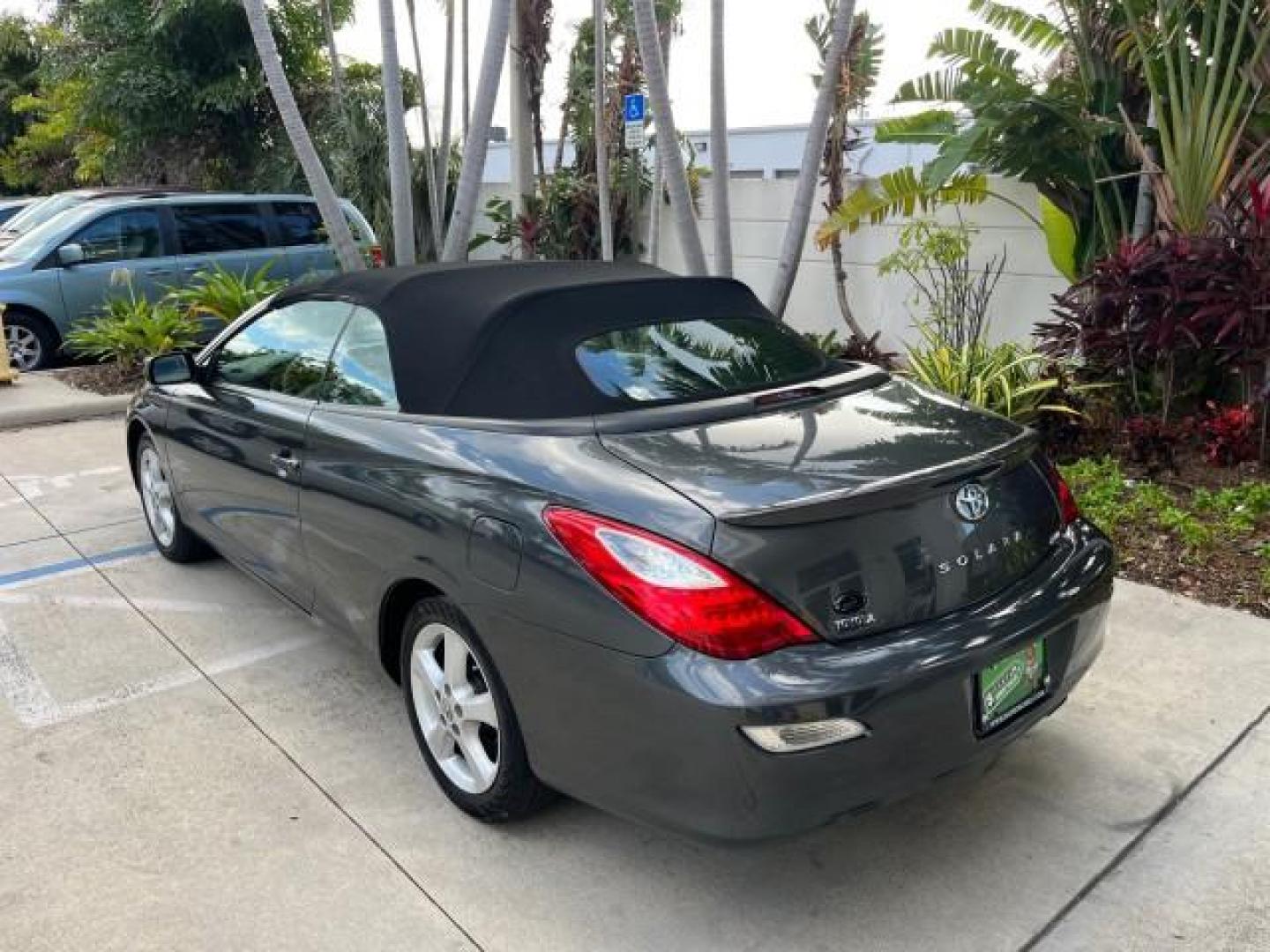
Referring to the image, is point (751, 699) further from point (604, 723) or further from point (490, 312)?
point (490, 312)

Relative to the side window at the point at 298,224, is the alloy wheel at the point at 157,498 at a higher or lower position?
lower

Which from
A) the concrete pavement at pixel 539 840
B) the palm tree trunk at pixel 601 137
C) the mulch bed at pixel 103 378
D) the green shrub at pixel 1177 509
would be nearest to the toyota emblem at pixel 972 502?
the concrete pavement at pixel 539 840

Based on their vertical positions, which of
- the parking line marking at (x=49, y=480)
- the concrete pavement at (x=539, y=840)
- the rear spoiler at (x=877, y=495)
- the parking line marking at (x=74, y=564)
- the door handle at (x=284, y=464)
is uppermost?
the rear spoiler at (x=877, y=495)

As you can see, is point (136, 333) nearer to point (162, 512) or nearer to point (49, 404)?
point (49, 404)

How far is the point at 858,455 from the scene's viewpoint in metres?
2.78

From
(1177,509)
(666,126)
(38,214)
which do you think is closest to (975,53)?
(666,126)

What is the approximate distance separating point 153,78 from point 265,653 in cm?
1522

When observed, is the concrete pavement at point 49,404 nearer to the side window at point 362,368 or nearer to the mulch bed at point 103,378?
the mulch bed at point 103,378

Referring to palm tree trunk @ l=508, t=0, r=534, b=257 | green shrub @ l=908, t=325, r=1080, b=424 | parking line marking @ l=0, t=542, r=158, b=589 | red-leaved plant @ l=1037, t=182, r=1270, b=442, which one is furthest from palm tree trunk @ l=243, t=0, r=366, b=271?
red-leaved plant @ l=1037, t=182, r=1270, b=442

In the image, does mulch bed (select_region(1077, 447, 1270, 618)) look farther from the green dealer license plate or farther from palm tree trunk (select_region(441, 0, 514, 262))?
palm tree trunk (select_region(441, 0, 514, 262))

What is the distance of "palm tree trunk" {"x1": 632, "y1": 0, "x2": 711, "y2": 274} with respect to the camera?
20.6 feet

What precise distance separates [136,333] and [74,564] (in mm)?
4769

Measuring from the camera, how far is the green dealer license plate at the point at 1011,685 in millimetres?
2598

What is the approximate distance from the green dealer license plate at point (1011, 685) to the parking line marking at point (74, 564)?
4314 millimetres
